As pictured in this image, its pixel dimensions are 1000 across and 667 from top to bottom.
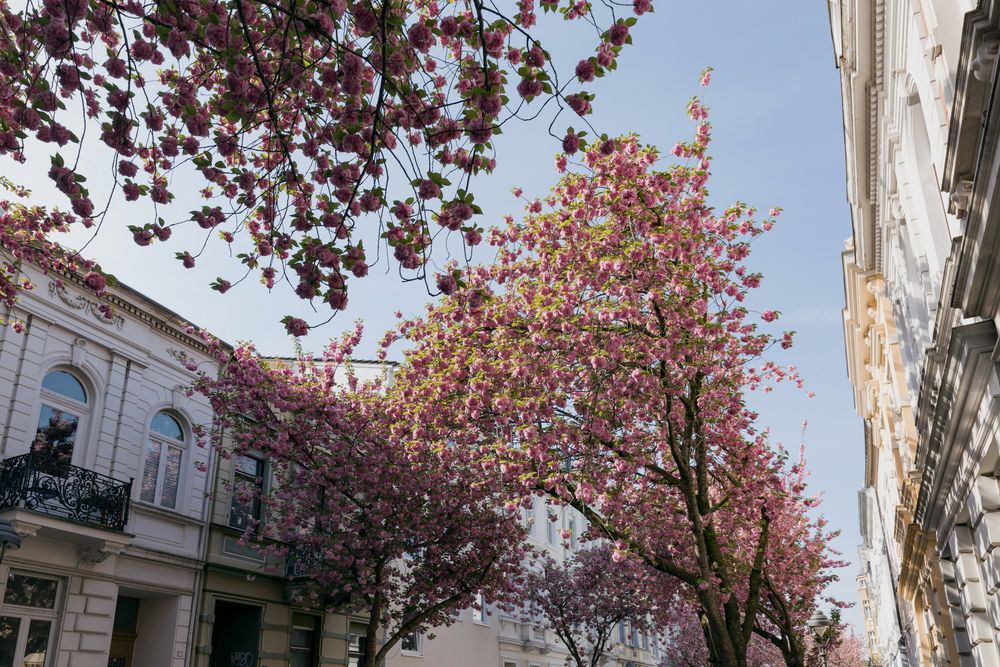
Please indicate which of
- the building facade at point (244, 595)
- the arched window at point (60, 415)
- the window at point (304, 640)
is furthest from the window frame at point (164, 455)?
the window at point (304, 640)

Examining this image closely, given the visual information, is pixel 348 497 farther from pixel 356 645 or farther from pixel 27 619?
pixel 356 645

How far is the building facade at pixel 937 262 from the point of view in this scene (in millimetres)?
5535

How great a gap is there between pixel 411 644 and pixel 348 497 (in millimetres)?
8370

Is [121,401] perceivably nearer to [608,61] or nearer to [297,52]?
[297,52]

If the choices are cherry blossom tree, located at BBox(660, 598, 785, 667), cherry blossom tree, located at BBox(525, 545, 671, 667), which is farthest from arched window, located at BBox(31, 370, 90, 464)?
cherry blossom tree, located at BBox(660, 598, 785, 667)

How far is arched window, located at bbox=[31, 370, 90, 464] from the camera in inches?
522

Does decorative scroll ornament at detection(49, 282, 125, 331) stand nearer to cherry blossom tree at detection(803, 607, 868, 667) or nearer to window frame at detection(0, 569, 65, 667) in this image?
window frame at detection(0, 569, 65, 667)

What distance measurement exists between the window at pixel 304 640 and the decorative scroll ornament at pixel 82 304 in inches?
336

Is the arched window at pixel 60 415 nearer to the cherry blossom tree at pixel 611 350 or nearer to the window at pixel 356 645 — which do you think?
the cherry blossom tree at pixel 611 350

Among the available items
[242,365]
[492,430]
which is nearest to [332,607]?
[242,365]

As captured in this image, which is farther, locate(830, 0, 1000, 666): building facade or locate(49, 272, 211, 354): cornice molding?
locate(49, 272, 211, 354): cornice molding

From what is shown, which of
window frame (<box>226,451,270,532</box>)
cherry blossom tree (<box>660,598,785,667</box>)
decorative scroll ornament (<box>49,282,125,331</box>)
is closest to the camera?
decorative scroll ornament (<box>49,282,125,331</box>)

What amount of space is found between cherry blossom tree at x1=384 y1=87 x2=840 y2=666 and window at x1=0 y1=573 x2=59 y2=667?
6582 mm

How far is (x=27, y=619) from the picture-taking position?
12.2 m
